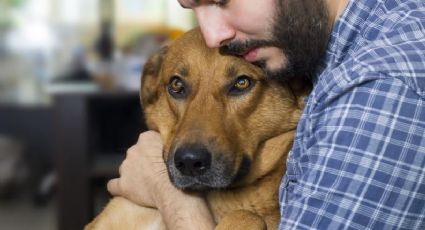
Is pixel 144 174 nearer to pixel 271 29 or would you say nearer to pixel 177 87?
pixel 177 87

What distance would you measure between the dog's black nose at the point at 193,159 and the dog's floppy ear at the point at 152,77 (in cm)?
50

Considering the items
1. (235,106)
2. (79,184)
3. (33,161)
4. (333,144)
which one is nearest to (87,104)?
(79,184)

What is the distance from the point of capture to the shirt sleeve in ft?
4.36

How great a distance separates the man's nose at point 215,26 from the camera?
1.71 metres

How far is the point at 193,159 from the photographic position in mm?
1841

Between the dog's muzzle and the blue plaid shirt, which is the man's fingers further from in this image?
the blue plaid shirt

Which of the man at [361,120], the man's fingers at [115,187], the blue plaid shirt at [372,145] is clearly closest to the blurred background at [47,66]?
the man's fingers at [115,187]

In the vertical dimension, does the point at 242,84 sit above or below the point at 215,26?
below

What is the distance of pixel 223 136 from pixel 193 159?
0.35ft

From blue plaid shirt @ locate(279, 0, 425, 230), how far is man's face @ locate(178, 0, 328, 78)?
224 millimetres

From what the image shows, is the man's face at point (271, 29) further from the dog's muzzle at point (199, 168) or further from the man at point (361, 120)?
the dog's muzzle at point (199, 168)

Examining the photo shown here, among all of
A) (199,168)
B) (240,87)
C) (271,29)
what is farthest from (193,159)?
(271,29)

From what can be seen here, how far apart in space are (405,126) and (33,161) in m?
4.26

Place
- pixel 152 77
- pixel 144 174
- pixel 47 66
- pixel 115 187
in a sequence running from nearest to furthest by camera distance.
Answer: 1. pixel 144 174
2. pixel 115 187
3. pixel 152 77
4. pixel 47 66
